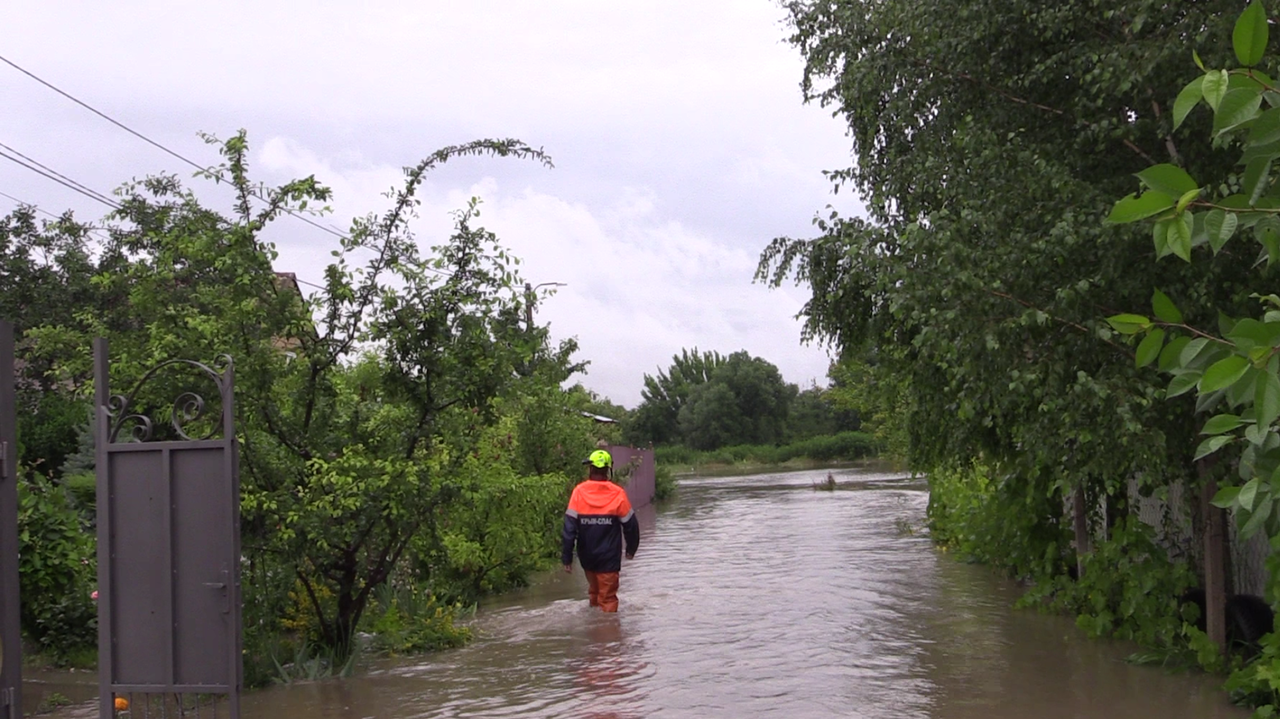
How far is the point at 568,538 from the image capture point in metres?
12.7

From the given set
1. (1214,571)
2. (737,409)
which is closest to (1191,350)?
(1214,571)

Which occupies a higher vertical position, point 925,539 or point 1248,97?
point 1248,97

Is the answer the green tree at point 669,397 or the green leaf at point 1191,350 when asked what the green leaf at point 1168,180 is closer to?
the green leaf at point 1191,350

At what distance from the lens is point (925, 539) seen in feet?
69.2

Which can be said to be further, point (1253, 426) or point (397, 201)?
point (397, 201)

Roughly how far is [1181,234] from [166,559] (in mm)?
5680

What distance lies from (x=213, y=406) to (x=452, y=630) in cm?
343

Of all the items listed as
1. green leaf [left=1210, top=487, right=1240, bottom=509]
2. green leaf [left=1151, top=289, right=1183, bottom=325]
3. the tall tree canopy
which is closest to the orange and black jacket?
the tall tree canopy

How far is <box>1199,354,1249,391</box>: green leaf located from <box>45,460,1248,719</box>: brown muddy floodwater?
235 inches

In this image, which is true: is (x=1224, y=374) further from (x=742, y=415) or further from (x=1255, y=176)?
(x=742, y=415)

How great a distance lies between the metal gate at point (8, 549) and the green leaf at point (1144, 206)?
4726mm

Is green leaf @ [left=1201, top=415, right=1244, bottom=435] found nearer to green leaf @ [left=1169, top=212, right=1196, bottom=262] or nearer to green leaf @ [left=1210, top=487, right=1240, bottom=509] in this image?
green leaf @ [left=1210, top=487, right=1240, bottom=509]

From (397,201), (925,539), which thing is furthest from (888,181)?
(925,539)

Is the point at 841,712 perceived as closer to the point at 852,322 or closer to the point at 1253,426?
the point at 852,322
